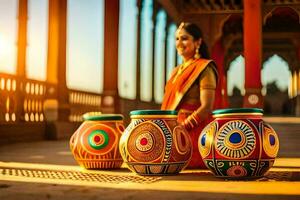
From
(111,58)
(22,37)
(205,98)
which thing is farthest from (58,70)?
(205,98)

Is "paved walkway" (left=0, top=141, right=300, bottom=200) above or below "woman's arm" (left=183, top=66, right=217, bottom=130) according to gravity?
below

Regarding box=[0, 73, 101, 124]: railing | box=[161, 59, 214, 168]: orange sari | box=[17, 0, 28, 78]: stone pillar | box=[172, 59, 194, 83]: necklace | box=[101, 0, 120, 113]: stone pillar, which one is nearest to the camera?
box=[161, 59, 214, 168]: orange sari

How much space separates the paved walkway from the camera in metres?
2.91

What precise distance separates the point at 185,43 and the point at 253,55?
27.8 feet

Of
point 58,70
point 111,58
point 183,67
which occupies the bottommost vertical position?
point 183,67

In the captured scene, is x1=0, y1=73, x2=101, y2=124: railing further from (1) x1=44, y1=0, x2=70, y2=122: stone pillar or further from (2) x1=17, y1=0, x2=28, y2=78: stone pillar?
(2) x1=17, y1=0, x2=28, y2=78: stone pillar

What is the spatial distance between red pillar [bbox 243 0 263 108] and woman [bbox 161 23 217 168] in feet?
26.5

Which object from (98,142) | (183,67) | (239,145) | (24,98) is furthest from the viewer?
(24,98)

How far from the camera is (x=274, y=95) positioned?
140 ft

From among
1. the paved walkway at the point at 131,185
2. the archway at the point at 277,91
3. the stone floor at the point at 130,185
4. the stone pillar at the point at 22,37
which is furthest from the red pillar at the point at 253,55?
the archway at the point at 277,91

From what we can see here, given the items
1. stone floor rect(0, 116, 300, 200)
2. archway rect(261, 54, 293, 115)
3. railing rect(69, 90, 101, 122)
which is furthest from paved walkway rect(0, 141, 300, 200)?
archway rect(261, 54, 293, 115)

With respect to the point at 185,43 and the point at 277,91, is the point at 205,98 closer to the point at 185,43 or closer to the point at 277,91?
the point at 185,43

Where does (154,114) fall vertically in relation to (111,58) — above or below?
below

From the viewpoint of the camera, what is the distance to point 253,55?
12.8 meters
